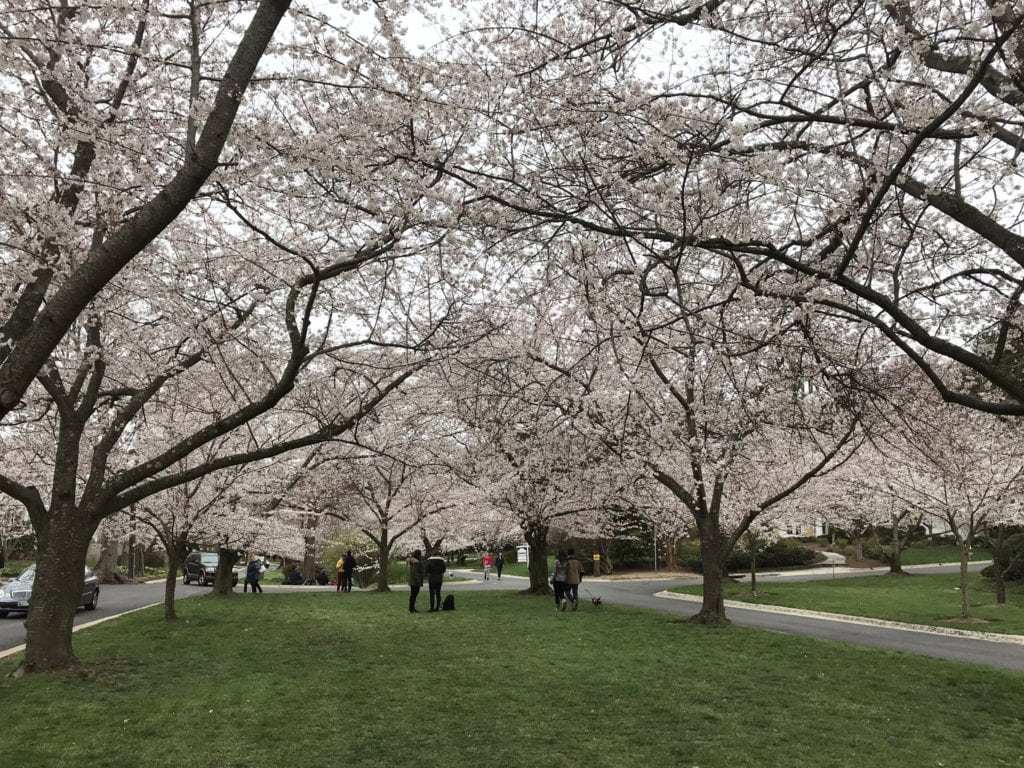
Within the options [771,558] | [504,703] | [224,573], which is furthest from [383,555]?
[771,558]

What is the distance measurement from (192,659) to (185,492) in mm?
4884

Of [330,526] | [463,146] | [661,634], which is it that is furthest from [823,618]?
[330,526]

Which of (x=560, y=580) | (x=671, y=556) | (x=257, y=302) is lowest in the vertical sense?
(x=671, y=556)

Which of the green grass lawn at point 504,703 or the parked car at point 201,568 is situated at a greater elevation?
the green grass lawn at point 504,703

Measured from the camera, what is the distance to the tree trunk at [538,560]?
2319cm

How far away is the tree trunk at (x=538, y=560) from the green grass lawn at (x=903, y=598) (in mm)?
5342

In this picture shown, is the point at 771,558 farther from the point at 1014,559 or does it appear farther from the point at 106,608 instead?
the point at 106,608

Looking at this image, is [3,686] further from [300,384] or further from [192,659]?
[300,384]

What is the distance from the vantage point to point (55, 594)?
372 inches

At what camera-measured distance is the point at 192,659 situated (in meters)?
10.7

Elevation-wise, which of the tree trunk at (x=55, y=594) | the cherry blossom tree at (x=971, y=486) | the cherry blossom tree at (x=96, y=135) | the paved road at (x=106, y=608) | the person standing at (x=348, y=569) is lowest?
the paved road at (x=106, y=608)

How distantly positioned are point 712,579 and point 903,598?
10426 mm

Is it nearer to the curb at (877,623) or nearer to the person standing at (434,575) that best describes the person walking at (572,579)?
the person standing at (434,575)

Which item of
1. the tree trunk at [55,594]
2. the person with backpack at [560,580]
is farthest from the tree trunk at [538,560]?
the tree trunk at [55,594]
